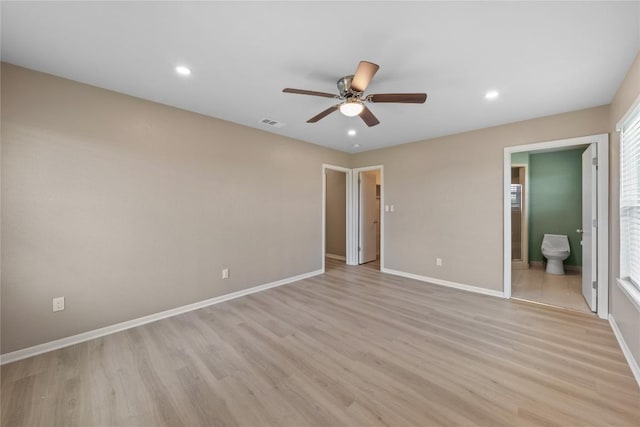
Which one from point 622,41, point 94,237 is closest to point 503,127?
point 622,41

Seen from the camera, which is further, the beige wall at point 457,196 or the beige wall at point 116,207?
the beige wall at point 457,196

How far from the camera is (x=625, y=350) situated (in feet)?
6.99

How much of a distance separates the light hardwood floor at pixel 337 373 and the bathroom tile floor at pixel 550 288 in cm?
39

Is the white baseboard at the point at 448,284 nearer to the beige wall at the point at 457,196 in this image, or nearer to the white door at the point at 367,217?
the beige wall at the point at 457,196

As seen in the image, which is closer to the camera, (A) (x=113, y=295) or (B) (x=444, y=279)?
(A) (x=113, y=295)

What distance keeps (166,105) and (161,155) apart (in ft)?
1.96

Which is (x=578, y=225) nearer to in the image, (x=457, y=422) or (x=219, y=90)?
(x=457, y=422)

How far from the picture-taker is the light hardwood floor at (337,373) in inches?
60.3

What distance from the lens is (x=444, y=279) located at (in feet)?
13.3

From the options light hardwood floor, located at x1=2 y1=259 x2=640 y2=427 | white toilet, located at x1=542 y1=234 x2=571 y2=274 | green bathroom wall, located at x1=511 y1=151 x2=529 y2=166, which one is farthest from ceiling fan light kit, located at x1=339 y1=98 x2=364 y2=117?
white toilet, located at x1=542 y1=234 x2=571 y2=274

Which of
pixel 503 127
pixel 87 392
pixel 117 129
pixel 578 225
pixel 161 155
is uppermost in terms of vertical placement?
pixel 503 127

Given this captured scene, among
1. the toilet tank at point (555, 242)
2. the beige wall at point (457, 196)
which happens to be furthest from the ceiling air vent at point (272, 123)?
the toilet tank at point (555, 242)

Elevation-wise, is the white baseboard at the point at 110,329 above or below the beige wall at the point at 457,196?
below

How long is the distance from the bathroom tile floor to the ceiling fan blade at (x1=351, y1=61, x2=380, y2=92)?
3.61m
